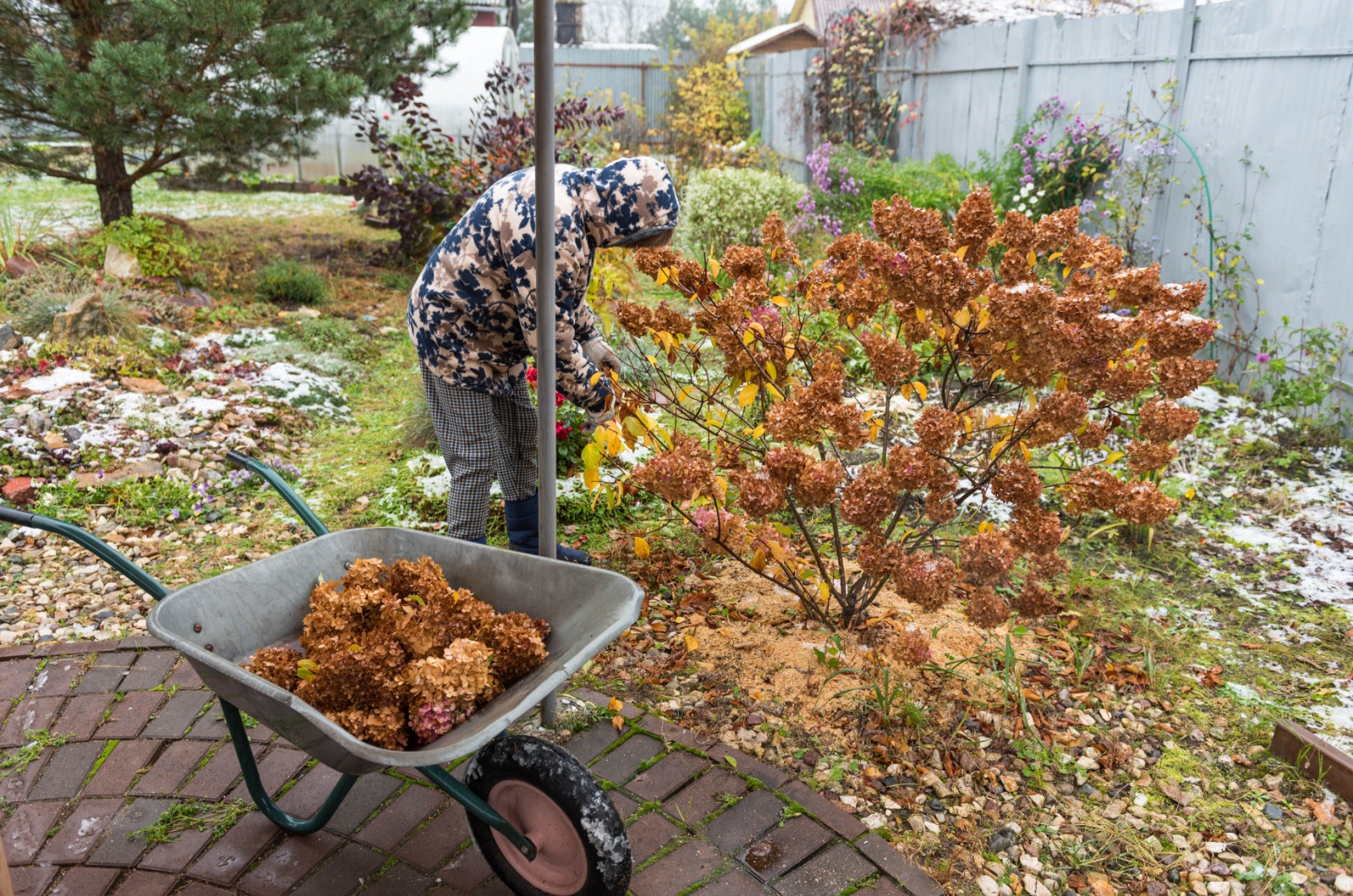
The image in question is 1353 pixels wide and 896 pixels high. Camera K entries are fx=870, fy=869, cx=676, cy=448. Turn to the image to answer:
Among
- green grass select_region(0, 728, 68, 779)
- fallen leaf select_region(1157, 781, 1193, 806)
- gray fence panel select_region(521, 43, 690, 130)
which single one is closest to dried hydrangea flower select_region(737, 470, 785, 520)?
fallen leaf select_region(1157, 781, 1193, 806)

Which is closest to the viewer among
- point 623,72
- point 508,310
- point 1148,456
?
point 1148,456

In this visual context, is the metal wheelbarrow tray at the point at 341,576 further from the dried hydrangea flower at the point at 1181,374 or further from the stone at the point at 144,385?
the stone at the point at 144,385

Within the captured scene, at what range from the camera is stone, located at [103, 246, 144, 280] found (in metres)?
5.70

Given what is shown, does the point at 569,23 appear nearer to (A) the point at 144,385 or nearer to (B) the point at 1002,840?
(A) the point at 144,385

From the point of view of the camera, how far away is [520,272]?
7.73 ft

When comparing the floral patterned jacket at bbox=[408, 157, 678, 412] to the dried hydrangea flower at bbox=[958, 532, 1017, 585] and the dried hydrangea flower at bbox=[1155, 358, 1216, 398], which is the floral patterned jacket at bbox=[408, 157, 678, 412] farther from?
the dried hydrangea flower at bbox=[1155, 358, 1216, 398]

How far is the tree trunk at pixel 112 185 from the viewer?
21.0ft

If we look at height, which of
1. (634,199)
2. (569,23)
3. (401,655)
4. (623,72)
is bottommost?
(401,655)

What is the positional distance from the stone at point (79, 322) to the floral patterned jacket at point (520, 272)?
3.02 metres

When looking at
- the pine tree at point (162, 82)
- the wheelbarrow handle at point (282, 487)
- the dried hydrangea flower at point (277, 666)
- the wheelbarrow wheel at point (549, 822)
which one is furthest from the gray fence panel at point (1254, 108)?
the pine tree at point (162, 82)

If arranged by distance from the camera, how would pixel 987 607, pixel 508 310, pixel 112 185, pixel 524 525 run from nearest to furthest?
pixel 987 607 < pixel 508 310 < pixel 524 525 < pixel 112 185

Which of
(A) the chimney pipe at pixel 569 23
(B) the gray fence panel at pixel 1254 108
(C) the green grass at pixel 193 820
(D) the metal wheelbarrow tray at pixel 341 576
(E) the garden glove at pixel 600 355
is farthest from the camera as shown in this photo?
(A) the chimney pipe at pixel 569 23

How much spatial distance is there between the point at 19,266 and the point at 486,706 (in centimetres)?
549

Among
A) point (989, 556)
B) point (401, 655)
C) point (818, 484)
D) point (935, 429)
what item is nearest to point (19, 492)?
point (401, 655)
